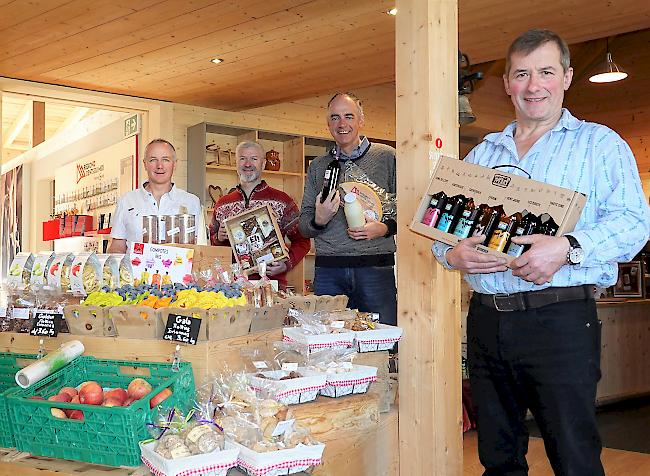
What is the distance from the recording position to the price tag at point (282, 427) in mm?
1940

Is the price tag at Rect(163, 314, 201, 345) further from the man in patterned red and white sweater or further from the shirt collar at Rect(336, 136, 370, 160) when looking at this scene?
the man in patterned red and white sweater

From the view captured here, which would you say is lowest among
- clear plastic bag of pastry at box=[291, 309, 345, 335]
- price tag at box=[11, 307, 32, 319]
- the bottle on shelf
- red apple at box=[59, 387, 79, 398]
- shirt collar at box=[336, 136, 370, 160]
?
red apple at box=[59, 387, 79, 398]

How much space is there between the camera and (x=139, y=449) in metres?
1.95

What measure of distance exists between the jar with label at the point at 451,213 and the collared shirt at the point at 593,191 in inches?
6.8

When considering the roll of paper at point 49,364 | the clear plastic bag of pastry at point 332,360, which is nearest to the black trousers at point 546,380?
the clear plastic bag of pastry at point 332,360

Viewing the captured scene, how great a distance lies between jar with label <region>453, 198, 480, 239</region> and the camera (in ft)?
6.93

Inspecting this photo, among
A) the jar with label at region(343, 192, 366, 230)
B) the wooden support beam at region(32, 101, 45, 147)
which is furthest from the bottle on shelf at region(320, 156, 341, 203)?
the wooden support beam at region(32, 101, 45, 147)

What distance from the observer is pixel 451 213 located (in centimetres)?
219

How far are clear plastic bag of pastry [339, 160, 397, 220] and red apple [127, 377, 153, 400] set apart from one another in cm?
134

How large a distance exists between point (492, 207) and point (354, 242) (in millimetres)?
1270

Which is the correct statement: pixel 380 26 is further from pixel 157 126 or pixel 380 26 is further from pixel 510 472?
pixel 510 472

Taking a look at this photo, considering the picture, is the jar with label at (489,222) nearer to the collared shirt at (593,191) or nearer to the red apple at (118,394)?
the collared shirt at (593,191)

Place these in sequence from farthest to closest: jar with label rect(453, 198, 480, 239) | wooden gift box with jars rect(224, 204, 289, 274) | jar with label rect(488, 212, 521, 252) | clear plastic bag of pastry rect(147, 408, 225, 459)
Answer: wooden gift box with jars rect(224, 204, 289, 274)
jar with label rect(453, 198, 480, 239)
jar with label rect(488, 212, 521, 252)
clear plastic bag of pastry rect(147, 408, 225, 459)

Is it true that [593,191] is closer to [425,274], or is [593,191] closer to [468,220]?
[468,220]
